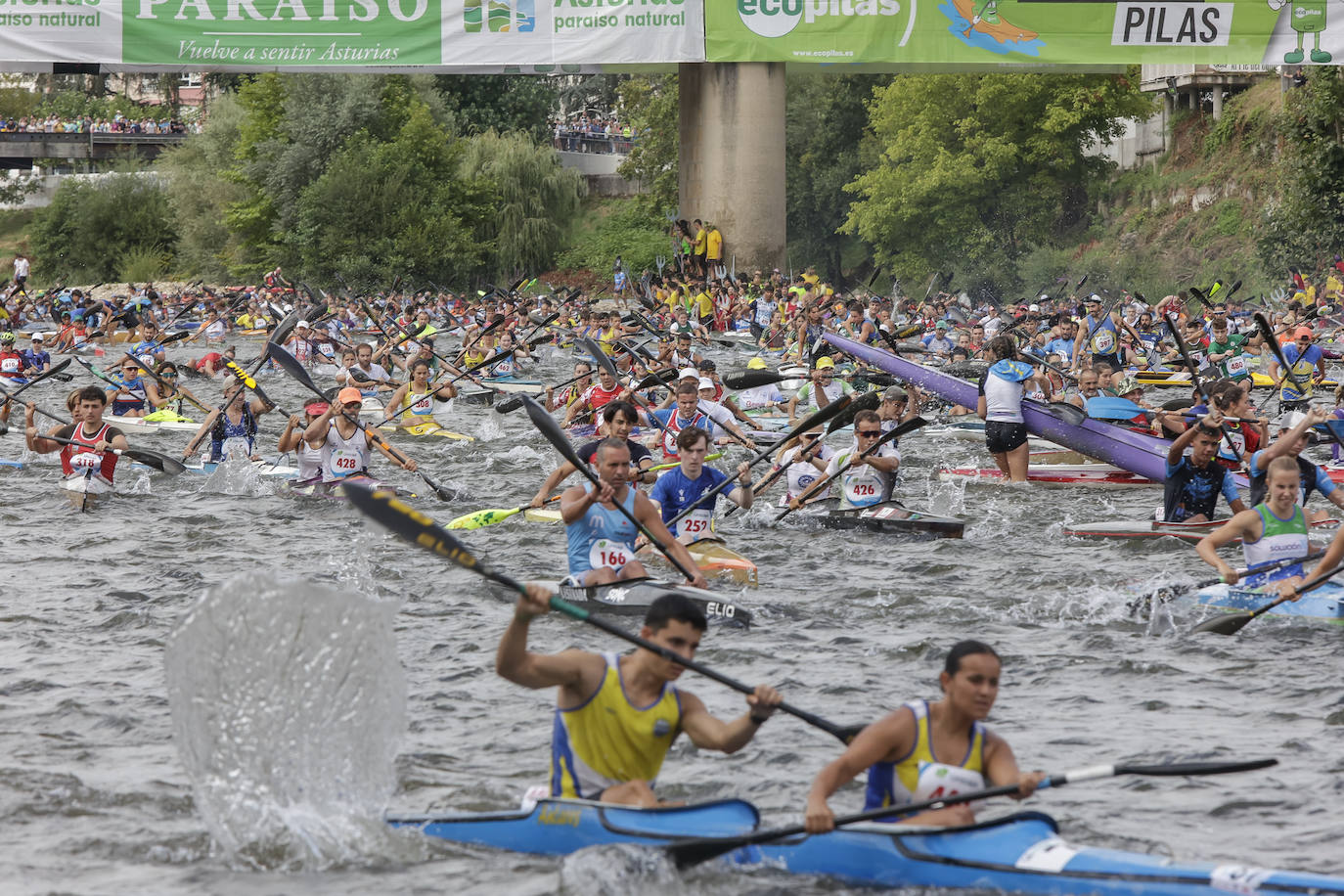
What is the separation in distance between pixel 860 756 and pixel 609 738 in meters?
0.94

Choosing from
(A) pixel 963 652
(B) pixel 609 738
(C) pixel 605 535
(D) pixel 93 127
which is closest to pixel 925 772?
(A) pixel 963 652

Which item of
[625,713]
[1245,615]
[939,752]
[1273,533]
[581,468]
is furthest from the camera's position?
[1273,533]

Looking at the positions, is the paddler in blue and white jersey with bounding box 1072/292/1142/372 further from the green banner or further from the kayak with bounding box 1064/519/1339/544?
the green banner

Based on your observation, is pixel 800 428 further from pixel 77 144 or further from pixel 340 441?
pixel 77 144

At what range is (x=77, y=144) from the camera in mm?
74062

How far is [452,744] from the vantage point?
7875 mm

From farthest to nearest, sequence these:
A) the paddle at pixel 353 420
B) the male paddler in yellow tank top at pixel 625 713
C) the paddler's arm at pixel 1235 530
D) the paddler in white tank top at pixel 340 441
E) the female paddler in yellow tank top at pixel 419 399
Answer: the female paddler in yellow tank top at pixel 419 399 → the paddle at pixel 353 420 → the paddler in white tank top at pixel 340 441 → the paddler's arm at pixel 1235 530 → the male paddler in yellow tank top at pixel 625 713

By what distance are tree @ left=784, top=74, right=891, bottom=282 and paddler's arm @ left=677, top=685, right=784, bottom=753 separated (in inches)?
1928

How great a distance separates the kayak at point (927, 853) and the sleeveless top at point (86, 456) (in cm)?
911

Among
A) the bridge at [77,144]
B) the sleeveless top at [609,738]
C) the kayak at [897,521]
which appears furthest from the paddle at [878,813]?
the bridge at [77,144]

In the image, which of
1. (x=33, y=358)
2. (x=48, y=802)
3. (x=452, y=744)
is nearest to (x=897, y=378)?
(x=452, y=744)

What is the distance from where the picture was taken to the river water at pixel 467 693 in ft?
20.5

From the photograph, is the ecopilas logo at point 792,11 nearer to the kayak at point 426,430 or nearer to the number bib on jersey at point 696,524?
the kayak at point 426,430

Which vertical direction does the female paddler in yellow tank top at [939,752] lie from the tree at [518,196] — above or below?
below
